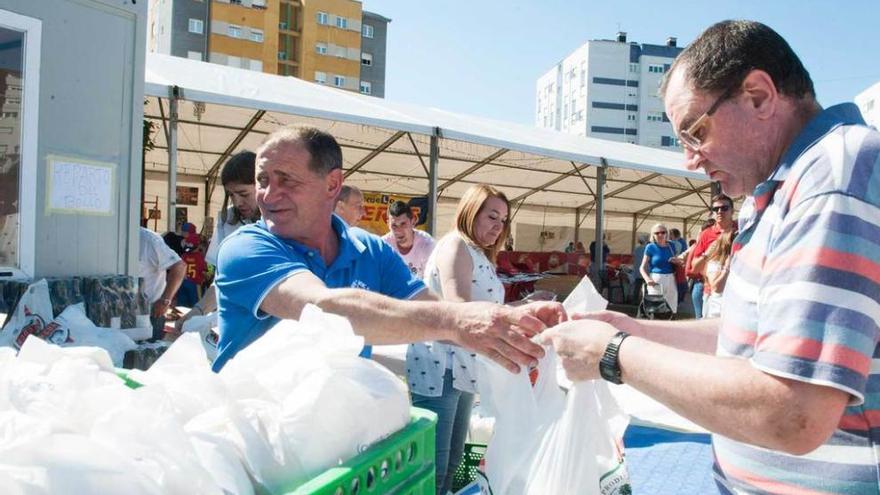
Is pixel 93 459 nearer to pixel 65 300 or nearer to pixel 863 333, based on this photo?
pixel 863 333

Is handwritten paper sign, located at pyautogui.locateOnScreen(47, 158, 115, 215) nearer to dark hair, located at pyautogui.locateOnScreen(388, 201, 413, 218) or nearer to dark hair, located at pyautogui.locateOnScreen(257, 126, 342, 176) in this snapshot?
dark hair, located at pyautogui.locateOnScreen(257, 126, 342, 176)

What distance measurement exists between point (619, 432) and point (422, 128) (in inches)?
328

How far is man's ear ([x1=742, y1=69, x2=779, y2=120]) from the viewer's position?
123cm

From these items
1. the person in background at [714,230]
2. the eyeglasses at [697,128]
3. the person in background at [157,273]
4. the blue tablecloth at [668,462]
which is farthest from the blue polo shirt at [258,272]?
the person in background at [714,230]

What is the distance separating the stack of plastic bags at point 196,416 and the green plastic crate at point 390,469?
23 mm

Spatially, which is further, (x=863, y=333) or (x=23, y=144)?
(x=23, y=144)

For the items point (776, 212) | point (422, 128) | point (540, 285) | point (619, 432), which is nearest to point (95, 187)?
point (619, 432)

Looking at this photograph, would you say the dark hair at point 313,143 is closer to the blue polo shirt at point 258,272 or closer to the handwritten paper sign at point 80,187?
the blue polo shirt at point 258,272

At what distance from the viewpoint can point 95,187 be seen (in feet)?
10.3

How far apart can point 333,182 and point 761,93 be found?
1.19 m

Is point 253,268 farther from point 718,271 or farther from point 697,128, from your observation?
point 718,271

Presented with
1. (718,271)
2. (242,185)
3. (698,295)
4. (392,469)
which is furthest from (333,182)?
(698,295)

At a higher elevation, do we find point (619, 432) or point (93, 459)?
point (93, 459)

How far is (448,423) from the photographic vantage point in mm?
2904
